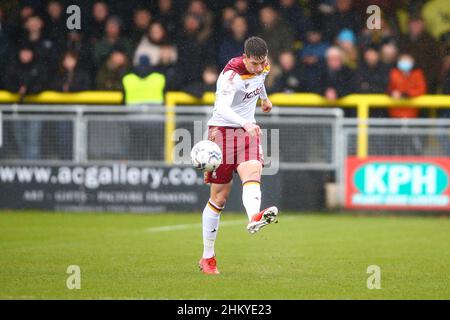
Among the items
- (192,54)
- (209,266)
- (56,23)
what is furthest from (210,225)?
(56,23)

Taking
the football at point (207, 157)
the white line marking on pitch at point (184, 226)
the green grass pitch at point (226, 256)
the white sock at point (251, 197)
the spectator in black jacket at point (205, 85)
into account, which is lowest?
the white line marking on pitch at point (184, 226)

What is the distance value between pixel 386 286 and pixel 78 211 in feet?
34.1

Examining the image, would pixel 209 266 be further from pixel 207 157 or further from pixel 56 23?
pixel 56 23

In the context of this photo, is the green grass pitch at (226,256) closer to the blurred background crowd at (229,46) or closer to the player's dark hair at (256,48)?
the player's dark hair at (256,48)

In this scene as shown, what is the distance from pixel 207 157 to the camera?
33.8 ft

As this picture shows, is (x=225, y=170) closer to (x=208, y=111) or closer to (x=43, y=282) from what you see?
(x=43, y=282)

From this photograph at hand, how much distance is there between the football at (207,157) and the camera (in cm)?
1030

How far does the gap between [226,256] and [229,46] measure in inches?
297

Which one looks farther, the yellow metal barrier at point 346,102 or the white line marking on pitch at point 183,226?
the yellow metal barrier at point 346,102

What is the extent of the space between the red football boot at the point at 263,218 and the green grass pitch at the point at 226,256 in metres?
0.48

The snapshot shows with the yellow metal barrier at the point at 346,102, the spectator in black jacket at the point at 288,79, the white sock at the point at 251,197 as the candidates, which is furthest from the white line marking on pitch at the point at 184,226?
the white sock at the point at 251,197

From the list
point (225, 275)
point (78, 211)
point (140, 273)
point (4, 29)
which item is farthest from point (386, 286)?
point (4, 29)

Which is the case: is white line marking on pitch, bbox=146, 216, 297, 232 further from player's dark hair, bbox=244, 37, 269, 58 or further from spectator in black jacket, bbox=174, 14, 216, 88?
player's dark hair, bbox=244, 37, 269, 58

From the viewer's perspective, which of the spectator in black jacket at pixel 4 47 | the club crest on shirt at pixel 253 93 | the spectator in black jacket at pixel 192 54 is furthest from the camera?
the spectator in black jacket at pixel 4 47
